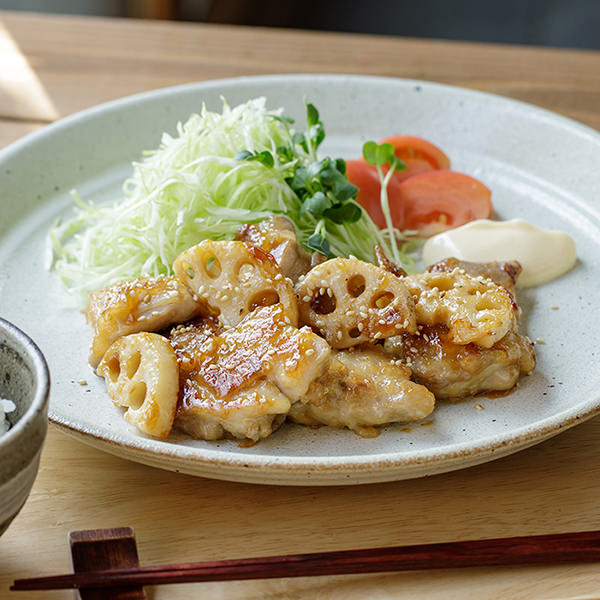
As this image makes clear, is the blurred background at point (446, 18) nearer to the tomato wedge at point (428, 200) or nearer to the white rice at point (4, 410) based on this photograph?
the tomato wedge at point (428, 200)

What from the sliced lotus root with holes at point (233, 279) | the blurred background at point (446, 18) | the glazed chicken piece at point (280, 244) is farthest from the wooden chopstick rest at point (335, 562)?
the blurred background at point (446, 18)

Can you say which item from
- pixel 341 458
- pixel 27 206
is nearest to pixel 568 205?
pixel 341 458

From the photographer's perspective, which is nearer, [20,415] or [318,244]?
[20,415]

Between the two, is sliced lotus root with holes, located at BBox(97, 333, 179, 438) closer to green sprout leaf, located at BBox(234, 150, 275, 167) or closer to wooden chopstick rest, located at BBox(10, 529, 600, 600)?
wooden chopstick rest, located at BBox(10, 529, 600, 600)

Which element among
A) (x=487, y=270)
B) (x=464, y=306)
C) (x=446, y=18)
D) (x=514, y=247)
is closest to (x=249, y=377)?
(x=464, y=306)

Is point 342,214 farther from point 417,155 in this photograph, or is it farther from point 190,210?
point 417,155

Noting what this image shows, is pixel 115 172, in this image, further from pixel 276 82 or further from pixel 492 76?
pixel 492 76
